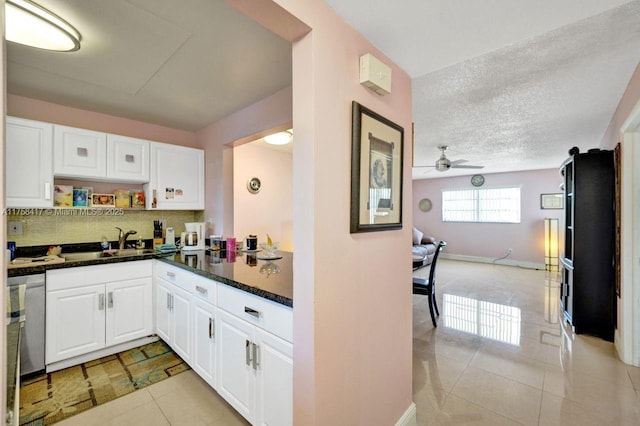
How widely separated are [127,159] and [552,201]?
7.95 meters

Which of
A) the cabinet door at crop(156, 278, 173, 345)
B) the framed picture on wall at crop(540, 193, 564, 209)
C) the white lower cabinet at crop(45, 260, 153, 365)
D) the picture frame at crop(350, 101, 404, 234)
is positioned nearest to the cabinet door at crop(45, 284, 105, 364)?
the white lower cabinet at crop(45, 260, 153, 365)

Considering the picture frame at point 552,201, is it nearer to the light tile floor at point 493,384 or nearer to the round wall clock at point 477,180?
the round wall clock at point 477,180

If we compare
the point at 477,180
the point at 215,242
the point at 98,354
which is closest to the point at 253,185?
the point at 215,242

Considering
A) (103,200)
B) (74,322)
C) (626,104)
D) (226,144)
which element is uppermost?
(626,104)

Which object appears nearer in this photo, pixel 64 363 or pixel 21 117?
pixel 64 363

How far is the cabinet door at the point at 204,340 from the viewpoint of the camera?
1807mm

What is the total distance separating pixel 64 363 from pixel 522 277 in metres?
6.83

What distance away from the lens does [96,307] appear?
234 cm

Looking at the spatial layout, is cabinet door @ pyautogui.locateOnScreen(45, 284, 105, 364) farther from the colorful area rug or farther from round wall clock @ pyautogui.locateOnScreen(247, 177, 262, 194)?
round wall clock @ pyautogui.locateOnScreen(247, 177, 262, 194)

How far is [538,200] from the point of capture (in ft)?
20.9

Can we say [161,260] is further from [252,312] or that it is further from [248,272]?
[252,312]

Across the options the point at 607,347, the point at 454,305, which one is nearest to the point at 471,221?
the point at 454,305

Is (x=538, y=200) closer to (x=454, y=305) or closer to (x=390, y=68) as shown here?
(x=454, y=305)

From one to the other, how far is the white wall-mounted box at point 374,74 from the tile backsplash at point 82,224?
2798 mm
